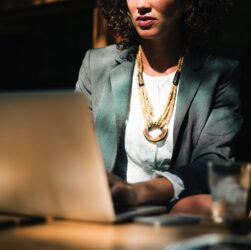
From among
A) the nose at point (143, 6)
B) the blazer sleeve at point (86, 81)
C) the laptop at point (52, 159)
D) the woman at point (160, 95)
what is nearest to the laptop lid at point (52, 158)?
the laptop at point (52, 159)

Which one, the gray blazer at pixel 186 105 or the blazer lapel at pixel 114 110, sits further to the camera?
the blazer lapel at pixel 114 110

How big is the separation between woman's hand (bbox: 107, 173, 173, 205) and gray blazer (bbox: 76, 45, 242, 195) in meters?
0.46

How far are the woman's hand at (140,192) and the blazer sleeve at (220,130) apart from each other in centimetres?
27

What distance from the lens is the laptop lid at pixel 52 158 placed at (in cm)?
147

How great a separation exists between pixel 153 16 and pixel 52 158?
139 centimetres

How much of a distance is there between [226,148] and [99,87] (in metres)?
0.61

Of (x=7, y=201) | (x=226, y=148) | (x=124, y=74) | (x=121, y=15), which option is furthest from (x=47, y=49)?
(x=7, y=201)

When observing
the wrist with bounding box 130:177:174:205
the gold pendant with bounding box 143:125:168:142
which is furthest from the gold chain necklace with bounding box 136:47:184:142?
the wrist with bounding box 130:177:174:205

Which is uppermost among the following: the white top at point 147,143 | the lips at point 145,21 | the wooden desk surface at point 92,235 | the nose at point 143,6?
the nose at point 143,6

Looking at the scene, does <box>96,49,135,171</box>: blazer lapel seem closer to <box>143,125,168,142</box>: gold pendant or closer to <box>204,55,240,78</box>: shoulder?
<box>143,125,168,142</box>: gold pendant

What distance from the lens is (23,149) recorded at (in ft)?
5.18

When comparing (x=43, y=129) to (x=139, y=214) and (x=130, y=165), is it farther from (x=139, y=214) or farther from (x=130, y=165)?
(x=130, y=165)

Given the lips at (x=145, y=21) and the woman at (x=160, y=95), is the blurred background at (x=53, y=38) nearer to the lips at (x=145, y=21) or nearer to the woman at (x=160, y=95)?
the woman at (x=160, y=95)

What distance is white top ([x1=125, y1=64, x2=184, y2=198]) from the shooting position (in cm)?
280
